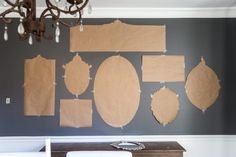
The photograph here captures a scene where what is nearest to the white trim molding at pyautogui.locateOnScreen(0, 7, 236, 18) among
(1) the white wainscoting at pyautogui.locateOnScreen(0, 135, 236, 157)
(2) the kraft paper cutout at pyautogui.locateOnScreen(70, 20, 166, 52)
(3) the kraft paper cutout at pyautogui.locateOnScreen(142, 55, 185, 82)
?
(2) the kraft paper cutout at pyautogui.locateOnScreen(70, 20, 166, 52)

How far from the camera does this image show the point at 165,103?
4074mm

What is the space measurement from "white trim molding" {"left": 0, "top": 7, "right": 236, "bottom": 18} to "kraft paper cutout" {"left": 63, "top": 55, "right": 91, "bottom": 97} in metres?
0.66

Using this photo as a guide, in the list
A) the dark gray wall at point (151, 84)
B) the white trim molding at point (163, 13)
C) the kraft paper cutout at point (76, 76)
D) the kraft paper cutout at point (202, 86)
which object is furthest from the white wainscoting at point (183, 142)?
the white trim molding at point (163, 13)

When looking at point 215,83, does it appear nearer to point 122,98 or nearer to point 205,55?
point 205,55

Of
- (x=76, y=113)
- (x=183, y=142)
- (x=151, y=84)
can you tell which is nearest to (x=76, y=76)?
(x=76, y=113)

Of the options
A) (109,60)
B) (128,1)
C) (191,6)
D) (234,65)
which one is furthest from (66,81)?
(234,65)

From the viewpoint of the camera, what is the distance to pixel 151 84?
4082 millimetres

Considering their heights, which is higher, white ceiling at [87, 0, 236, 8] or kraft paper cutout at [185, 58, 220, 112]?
white ceiling at [87, 0, 236, 8]

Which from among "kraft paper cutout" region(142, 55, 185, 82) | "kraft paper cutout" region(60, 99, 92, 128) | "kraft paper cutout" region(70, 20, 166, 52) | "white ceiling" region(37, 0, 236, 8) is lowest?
"kraft paper cutout" region(60, 99, 92, 128)

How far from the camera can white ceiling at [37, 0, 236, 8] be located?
12.4 ft

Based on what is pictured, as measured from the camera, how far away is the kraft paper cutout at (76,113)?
13.2 feet

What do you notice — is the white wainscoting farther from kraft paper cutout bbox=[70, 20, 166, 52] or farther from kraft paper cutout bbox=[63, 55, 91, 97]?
kraft paper cutout bbox=[70, 20, 166, 52]

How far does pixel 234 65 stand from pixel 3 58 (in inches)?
123

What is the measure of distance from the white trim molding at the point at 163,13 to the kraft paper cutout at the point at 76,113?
3.90 ft
